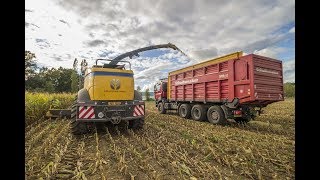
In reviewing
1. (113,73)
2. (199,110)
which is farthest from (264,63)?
(113,73)

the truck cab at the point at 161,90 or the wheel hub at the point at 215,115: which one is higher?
the truck cab at the point at 161,90

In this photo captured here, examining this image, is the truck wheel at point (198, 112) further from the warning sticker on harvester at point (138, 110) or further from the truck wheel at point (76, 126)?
the truck wheel at point (76, 126)

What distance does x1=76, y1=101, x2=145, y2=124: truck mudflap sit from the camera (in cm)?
847

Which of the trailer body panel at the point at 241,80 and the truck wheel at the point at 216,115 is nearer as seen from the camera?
the trailer body panel at the point at 241,80

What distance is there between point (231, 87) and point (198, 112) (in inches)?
126

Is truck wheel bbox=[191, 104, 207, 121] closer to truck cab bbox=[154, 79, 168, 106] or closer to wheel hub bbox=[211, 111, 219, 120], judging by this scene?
wheel hub bbox=[211, 111, 219, 120]

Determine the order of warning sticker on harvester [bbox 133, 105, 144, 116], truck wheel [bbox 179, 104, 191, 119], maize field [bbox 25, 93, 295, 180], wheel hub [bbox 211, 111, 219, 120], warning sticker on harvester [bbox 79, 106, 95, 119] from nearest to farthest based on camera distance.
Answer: maize field [bbox 25, 93, 295, 180]
warning sticker on harvester [bbox 79, 106, 95, 119]
warning sticker on harvester [bbox 133, 105, 144, 116]
wheel hub [bbox 211, 111, 219, 120]
truck wheel [bbox 179, 104, 191, 119]

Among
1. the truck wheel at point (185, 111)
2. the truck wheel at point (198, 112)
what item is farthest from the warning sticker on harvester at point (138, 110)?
the truck wheel at point (185, 111)

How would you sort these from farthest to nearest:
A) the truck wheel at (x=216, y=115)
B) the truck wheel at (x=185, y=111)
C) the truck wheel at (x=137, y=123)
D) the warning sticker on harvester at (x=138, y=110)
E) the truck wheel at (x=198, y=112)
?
the truck wheel at (x=185, y=111) → the truck wheel at (x=198, y=112) → the truck wheel at (x=216, y=115) → the truck wheel at (x=137, y=123) → the warning sticker on harvester at (x=138, y=110)

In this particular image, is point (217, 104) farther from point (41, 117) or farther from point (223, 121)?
point (41, 117)

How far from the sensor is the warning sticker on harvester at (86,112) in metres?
8.44

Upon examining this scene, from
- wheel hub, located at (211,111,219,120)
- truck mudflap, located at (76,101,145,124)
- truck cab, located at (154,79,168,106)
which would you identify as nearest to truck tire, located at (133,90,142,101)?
truck mudflap, located at (76,101,145,124)
